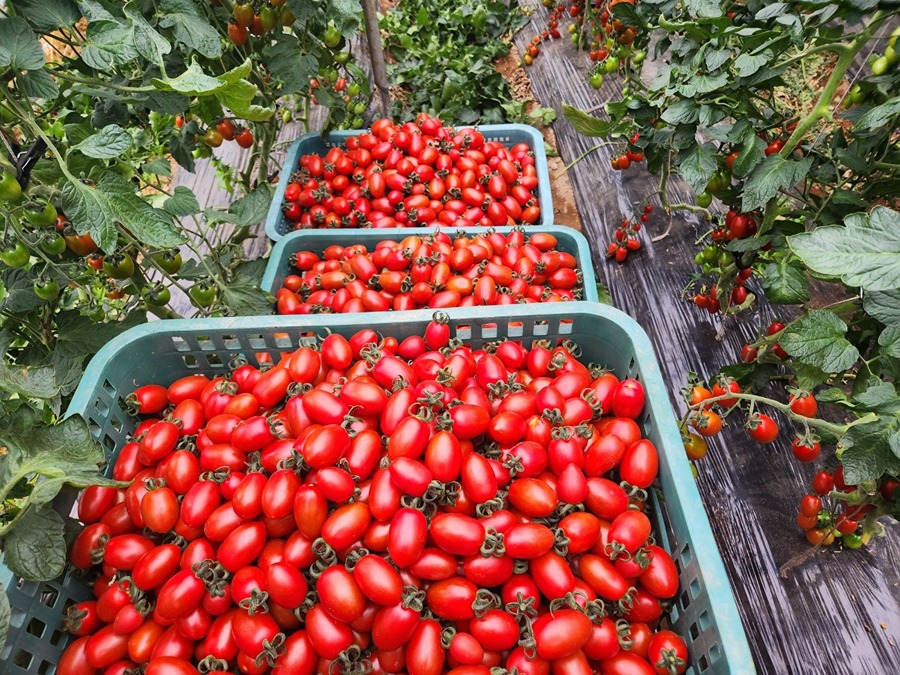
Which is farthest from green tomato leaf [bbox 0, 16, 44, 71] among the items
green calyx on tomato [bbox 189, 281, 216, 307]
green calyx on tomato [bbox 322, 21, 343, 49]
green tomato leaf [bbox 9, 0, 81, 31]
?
green calyx on tomato [bbox 322, 21, 343, 49]

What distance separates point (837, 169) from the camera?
5.14 ft

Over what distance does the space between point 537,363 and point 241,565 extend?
2.91 ft

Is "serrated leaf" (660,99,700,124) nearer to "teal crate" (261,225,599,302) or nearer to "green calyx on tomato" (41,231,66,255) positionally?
"teal crate" (261,225,599,302)

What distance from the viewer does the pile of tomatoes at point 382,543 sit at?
38.5 inches

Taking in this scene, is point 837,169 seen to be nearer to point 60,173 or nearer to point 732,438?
point 732,438

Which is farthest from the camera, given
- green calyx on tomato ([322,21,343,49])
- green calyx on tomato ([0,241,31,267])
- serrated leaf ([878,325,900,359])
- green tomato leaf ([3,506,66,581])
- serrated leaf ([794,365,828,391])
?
green calyx on tomato ([322,21,343,49])

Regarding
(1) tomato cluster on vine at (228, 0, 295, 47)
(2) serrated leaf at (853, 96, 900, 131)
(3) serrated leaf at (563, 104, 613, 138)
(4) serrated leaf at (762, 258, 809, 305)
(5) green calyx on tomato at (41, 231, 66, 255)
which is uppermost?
(1) tomato cluster on vine at (228, 0, 295, 47)

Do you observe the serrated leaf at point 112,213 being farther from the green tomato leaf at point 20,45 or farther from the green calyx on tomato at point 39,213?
the green tomato leaf at point 20,45

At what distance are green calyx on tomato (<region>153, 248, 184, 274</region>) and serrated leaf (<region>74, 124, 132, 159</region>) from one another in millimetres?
431

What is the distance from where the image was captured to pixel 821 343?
128cm

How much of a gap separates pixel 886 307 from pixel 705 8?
98 cm

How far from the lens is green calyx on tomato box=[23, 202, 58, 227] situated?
1.22 m

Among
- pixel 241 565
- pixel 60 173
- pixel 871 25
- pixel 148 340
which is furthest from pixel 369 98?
pixel 241 565

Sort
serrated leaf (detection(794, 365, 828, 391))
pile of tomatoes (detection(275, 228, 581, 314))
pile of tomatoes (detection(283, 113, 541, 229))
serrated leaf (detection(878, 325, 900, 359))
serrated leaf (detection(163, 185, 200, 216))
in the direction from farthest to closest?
pile of tomatoes (detection(283, 113, 541, 229)) → pile of tomatoes (detection(275, 228, 581, 314)) → serrated leaf (detection(163, 185, 200, 216)) → serrated leaf (detection(794, 365, 828, 391)) → serrated leaf (detection(878, 325, 900, 359))
